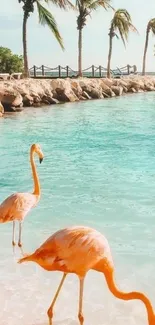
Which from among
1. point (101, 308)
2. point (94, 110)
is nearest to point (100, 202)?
point (101, 308)

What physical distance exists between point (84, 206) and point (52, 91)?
2012 centimetres

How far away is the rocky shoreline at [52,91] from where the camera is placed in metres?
22.4

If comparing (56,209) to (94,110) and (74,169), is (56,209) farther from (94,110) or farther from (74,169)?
(94,110)

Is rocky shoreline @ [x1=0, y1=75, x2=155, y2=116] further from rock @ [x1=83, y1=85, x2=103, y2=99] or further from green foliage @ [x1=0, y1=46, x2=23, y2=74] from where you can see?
green foliage @ [x1=0, y1=46, x2=23, y2=74]

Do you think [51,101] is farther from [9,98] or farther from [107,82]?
[107,82]

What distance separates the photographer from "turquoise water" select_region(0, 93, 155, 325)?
4.68 meters

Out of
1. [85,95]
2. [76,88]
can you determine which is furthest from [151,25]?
[76,88]

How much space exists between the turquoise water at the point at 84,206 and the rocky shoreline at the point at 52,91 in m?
2.95

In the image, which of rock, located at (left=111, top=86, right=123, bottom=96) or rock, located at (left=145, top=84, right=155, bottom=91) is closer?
rock, located at (left=111, top=86, right=123, bottom=96)

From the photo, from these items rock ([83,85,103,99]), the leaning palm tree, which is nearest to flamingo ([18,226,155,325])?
the leaning palm tree

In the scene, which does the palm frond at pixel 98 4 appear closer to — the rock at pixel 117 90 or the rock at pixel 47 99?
the rock at pixel 117 90

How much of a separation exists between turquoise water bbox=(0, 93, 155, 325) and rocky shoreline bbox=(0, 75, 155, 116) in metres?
2.95

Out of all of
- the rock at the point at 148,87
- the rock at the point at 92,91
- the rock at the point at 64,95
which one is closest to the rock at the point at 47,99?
the rock at the point at 64,95

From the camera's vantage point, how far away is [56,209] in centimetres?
793
